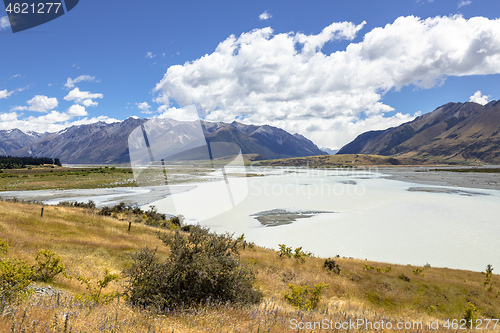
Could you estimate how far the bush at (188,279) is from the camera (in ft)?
28.1

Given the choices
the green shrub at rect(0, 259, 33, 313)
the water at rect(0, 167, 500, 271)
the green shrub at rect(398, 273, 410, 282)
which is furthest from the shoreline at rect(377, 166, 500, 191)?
the green shrub at rect(0, 259, 33, 313)

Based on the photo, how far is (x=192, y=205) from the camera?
47.6 meters

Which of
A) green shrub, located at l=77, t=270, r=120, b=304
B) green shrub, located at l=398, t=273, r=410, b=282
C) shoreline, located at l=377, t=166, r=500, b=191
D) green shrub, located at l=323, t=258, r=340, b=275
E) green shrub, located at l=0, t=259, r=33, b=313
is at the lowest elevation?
shoreline, located at l=377, t=166, r=500, b=191

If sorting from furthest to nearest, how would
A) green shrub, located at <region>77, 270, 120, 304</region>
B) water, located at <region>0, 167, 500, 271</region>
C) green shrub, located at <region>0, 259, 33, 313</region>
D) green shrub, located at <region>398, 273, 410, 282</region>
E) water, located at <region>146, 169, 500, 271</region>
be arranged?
water, located at <region>0, 167, 500, 271</region> < water, located at <region>146, 169, 500, 271</region> < green shrub, located at <region>398, 273, 410, 282</region> < green shrub, located at <region>77, 270, 120, 304</region> < green shrub, located at <region>0, 259, 33, 313</region>

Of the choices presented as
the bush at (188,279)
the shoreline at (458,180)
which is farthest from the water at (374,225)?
the shoreline at (458,180)

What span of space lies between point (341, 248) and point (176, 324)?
24.0 metres

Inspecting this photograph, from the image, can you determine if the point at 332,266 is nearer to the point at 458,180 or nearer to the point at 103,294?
the point at 103,294

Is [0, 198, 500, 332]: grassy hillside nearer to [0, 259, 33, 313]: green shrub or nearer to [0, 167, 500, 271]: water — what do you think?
[0, 259, 33, 313]: green shrub

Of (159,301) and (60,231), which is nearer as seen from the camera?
(159,301)

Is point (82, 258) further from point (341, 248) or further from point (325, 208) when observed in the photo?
point (325, 208)

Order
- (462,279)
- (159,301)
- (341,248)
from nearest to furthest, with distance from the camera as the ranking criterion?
(159,301) < (462,279) < (341,248)

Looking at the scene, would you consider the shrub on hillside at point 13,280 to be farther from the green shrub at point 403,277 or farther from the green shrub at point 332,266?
the green shrub at point 403,277

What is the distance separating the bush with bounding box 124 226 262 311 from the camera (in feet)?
28.1

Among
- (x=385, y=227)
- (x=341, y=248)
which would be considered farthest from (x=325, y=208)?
(x=341, y=248)
